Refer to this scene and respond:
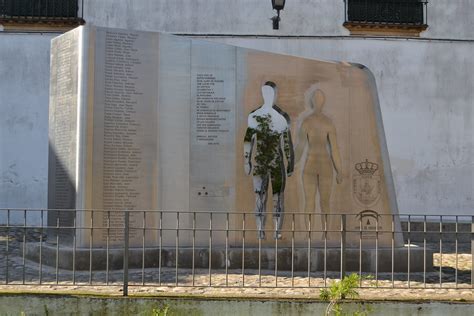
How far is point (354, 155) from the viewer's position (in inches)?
383

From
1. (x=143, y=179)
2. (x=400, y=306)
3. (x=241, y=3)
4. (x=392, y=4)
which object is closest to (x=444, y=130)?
(x=392, y=4)

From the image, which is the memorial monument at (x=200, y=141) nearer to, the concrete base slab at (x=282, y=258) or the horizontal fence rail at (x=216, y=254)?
the horizontal fence rail at (x=216, y=254)

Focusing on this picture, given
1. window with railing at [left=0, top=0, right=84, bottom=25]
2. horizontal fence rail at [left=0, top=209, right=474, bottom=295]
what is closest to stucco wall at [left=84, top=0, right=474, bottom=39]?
window with railing at [left=0, top=0, right=84, bottom=25]

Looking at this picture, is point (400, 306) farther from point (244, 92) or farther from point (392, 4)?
point (392, 4)

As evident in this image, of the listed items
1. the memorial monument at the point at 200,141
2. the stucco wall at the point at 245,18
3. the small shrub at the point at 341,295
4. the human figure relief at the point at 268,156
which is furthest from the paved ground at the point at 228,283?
the stucco wall at the point at 245,18

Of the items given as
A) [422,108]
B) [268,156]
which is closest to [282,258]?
[268,156]

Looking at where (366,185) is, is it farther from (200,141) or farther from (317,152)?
(200,141)

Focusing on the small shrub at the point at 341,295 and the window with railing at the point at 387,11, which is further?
the window with railing at the point at 387,11

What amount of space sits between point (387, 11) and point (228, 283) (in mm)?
10994

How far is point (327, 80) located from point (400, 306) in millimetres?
4410

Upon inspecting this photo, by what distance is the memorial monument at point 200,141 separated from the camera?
8898 mm

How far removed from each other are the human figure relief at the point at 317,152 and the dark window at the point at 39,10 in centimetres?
850

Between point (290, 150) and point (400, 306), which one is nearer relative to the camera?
point (400, 306)

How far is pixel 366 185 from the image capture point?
9664 millimetres
